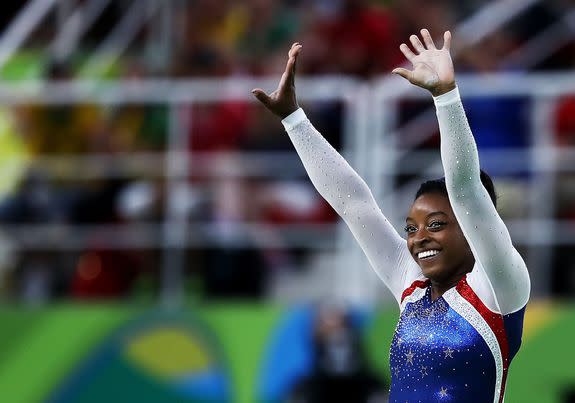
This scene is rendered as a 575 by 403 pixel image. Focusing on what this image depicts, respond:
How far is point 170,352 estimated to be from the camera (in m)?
7.96

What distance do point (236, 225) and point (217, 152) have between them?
1.82 ft

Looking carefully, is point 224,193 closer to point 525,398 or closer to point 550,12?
point 525,398

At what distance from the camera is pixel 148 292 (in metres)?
8.39

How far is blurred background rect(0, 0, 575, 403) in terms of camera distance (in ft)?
25.1

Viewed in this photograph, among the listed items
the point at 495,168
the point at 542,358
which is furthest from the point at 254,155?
the point at 542,358

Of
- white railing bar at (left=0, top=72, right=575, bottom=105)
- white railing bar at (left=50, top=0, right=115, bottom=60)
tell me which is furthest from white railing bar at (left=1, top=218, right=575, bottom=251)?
white railing bar at (left=50, top=0, right=115, bottom=60)

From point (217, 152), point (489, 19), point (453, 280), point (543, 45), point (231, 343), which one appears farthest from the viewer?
point (543, 45)

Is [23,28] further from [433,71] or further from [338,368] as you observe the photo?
[433,71]

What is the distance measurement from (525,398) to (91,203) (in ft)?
9.46

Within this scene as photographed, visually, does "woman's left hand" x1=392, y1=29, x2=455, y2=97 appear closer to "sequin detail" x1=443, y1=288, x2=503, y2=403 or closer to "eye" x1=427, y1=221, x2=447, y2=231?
"eye" x1=427, y1=221, x2=447, y2=231

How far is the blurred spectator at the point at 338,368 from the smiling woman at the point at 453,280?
10.8 feet

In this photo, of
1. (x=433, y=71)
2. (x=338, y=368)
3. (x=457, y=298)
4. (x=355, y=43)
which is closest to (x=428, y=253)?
(x=457, y=298)

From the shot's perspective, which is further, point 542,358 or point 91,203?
point 91,203

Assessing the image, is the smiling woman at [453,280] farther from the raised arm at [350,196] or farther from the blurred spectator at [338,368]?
the blurred spectator at [338,368]
